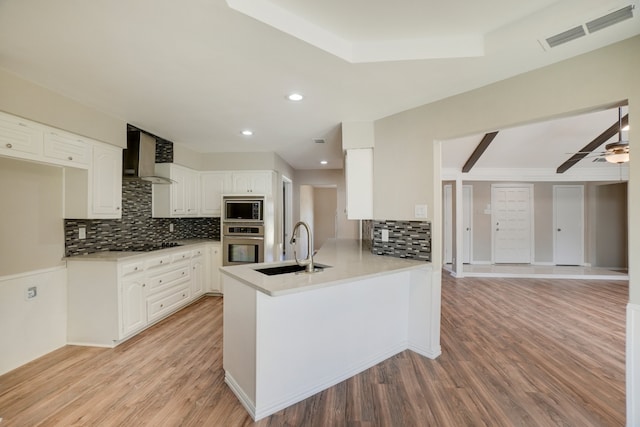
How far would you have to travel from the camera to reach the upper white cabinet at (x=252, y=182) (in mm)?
4473

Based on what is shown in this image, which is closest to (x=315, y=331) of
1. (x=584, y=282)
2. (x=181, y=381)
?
(x=181, y=381)

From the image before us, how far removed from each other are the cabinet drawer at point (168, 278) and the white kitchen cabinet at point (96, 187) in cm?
85

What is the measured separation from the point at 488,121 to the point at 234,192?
3.66 m

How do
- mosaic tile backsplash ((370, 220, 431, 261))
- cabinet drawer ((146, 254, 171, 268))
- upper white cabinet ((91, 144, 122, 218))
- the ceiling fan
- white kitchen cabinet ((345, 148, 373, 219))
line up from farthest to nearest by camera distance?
the ceiling fan < cabinet drawer ((146, 254, 171, 268)) < white kitchen cabinet ((345, 148, 373, 219)) < upper white cabinet ((91, 144, 122, 218)) < mosaic tile backsplash ((370, 220, 431, 261))

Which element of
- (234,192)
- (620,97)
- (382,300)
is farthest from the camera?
(234,192)

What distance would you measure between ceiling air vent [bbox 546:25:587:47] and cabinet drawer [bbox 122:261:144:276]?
388 centimetres

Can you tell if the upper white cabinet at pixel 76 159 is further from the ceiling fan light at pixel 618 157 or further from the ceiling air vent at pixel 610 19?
the ceiling fan light at pixel 618 157

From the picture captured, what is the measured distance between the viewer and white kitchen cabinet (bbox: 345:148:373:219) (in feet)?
9.79

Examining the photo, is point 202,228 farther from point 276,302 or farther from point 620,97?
point 620,97

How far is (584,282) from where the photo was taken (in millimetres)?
5262

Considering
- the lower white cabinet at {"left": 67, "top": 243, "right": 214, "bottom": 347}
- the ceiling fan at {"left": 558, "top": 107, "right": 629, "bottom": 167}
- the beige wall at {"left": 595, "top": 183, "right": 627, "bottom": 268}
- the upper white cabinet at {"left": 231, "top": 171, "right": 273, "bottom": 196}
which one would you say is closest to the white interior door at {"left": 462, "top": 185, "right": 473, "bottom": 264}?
the ceiling fan at {"left": 558, "top": 107, "right": 629, "bottom": 167}

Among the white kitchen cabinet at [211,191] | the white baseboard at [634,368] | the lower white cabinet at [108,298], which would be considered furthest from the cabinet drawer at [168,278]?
the white baseboard at [634,368]

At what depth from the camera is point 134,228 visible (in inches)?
142

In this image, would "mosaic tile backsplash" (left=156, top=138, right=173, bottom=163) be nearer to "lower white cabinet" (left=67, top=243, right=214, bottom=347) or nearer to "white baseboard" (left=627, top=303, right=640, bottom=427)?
"lower white cabinet" (left=67, top=243, right=214, bottom=347)
